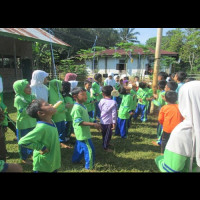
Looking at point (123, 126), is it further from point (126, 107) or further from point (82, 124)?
point (82, 124)

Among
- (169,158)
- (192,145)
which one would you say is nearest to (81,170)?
(169,158)

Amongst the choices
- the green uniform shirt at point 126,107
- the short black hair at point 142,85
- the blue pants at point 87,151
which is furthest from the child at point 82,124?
the short black hair at point 142,85

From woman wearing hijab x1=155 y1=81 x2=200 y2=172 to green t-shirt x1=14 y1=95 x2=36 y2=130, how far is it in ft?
7.98

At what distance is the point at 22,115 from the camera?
3.11 m

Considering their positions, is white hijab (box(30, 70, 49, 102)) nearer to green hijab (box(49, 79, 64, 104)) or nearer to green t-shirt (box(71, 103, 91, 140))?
green hijab (box(49, 79, 64, 104))

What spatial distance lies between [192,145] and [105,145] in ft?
7.75

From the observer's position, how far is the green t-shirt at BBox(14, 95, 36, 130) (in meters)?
3.03

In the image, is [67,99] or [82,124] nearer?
[82,124]

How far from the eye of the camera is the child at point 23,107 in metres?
3.03

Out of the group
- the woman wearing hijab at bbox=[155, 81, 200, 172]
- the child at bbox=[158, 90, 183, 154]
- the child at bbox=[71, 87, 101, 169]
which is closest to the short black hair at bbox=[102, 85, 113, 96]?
the child at bbox=[71, 87, 101, 169]

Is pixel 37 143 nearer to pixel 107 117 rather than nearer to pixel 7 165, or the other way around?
pixel 7 165

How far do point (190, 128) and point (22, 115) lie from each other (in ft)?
8.68

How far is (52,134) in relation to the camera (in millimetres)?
2117

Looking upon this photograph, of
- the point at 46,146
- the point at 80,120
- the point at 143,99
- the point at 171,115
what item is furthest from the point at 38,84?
the point at 143,99
